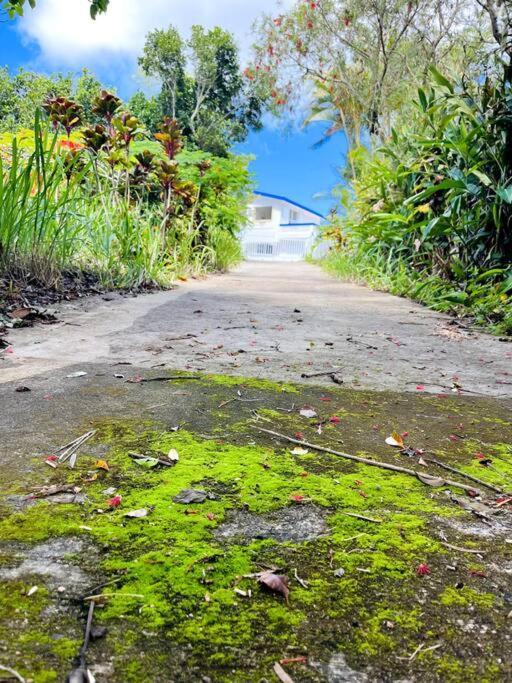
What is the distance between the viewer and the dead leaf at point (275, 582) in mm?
610

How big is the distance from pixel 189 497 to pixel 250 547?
164 millimetres

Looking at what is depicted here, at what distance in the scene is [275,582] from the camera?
24.3 inches

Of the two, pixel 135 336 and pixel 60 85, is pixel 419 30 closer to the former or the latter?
pixel 135 336

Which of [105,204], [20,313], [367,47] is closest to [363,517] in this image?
[20,313]

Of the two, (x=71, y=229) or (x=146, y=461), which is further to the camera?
(x=71, y=229)

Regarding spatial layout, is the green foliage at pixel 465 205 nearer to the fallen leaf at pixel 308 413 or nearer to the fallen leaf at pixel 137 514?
the fallen leaf at pixel 308 413

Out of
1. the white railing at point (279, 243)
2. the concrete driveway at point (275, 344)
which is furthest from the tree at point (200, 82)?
the concrete driveway at point (275, 344)

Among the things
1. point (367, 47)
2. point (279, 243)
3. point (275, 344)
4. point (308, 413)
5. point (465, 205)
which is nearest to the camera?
point (308, 413)

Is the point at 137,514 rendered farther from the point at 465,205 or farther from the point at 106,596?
the point at 465,205

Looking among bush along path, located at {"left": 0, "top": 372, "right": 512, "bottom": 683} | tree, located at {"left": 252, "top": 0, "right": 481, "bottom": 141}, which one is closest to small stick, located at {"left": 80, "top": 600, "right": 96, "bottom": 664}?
bush along path, located at {"left": 0, "top": 372, "right": 512, "bottom": 683}

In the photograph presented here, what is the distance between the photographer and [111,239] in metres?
3.93

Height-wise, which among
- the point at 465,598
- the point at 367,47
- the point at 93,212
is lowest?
the point at 465,598

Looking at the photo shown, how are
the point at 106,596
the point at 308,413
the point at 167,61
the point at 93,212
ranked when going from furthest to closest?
Result: the point at 167,61 → the point at 93,212 → the point at 308,413 → the point at 106,596

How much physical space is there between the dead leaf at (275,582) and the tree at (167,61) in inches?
866
